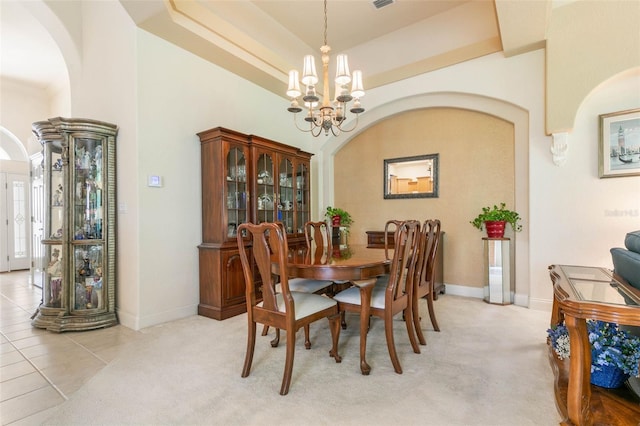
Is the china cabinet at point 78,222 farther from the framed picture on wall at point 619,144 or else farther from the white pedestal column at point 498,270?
the framed picture on wall at point 619,144

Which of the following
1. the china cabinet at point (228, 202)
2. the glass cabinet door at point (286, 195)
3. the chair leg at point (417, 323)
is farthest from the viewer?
the glass cabinet door at point (286, 195)

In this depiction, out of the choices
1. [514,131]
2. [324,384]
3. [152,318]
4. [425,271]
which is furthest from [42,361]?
[514,131]

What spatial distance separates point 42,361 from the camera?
7.73ft

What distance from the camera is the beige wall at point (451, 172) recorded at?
403 centimetres

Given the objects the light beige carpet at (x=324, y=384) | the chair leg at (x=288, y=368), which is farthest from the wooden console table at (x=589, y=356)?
the chair leg at (x=288, y=368)

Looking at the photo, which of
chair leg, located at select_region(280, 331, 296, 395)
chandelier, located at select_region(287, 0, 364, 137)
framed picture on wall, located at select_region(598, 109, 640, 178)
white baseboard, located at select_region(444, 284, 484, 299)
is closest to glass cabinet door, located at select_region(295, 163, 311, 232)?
chandelier, located at select_region(287, 0, 364, 137)

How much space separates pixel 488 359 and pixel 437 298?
5.87ft

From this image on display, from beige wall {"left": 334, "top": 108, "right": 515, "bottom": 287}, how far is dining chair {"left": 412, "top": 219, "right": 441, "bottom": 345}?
5.29ft

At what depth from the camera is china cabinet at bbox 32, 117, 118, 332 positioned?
312cm

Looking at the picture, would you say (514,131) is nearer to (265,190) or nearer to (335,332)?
(265,190)

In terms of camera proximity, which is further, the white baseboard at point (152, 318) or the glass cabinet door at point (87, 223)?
the glass cabinet door at point (87, 223)

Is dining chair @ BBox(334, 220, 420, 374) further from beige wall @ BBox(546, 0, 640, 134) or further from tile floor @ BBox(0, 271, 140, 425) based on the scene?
beige wall @ BBox(546, 0, 640, 134)

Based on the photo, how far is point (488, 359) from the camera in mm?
2295

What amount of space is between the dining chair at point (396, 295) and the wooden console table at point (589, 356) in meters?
0.90
